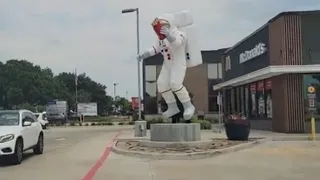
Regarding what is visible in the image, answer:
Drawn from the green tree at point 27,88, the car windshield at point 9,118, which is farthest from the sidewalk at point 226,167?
the green tree at point 27,88

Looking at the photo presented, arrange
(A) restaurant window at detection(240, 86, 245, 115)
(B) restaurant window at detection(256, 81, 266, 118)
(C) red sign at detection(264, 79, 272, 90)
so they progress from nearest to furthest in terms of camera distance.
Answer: (C) red sign at detection(264, 79, 272, 90) → (B) restaurant window at detection(256, 81, 266, 118) → (A) restaurant window at detection(240, 86, 245, 115)

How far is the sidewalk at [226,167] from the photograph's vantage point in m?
→ 12.1

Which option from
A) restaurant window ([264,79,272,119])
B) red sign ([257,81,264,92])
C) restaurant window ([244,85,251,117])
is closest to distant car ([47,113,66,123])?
restaurant window ([244,85,251,117])

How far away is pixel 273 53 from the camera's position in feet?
94.3

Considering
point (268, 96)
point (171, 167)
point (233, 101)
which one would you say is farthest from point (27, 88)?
point (171, 167)

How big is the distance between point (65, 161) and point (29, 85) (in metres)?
92.8

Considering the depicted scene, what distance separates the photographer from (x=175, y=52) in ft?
62.2

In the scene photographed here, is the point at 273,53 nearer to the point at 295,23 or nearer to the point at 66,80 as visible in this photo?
the point at 295,23

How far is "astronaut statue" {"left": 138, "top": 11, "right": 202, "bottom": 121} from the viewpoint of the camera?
1864cm

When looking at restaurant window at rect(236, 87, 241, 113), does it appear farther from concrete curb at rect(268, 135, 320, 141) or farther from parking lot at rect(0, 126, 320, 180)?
parking lot at rect(0, 126, 320, 180)

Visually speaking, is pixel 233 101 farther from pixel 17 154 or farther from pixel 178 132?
pixel 17 154

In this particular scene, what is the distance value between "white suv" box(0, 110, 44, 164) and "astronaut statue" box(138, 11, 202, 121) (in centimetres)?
491

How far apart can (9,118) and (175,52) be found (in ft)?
20.7

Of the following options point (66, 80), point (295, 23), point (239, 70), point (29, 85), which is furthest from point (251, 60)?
point (66, 80)
